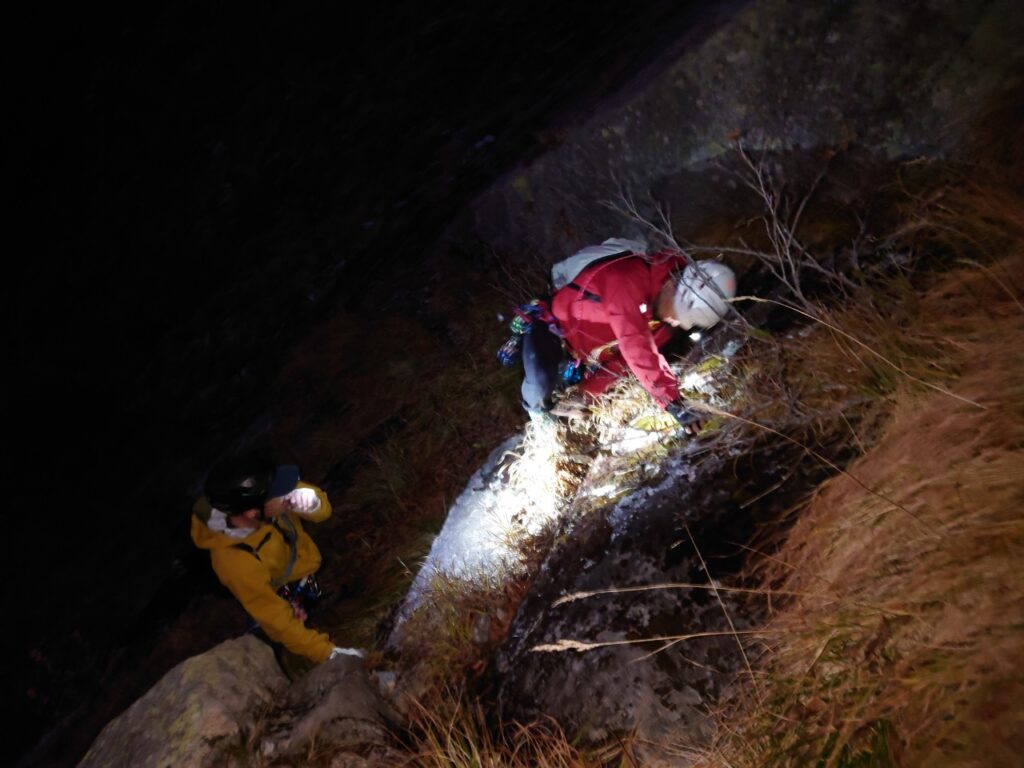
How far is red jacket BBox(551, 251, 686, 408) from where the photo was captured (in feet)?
12.2

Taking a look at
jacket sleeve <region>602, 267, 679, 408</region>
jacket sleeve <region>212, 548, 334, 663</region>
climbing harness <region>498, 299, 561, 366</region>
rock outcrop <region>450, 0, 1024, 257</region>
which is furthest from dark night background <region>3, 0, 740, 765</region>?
jacket sleeve <region>602, 267, 679, 408</region>

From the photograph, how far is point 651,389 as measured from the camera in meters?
3.65

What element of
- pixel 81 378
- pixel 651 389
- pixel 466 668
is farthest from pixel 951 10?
pixel 81 378

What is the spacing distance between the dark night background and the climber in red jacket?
1.93 metres

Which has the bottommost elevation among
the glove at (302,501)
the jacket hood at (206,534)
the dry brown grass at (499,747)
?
the dry brown grass at (499,747)

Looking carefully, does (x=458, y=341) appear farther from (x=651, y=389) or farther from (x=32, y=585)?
(x=32, y=585)

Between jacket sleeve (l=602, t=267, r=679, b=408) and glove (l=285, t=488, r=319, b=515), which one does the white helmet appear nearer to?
jacket sleeve (l=602, t=267, r=679, b=408)

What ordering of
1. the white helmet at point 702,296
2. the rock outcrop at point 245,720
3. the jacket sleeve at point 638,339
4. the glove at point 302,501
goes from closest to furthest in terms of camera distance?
the rock outcrop at point 245,720, the jacket sleeve at point 638,339, the white helmet at point 702,296, the glove at point 302,501

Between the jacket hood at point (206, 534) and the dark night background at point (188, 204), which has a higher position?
the dark night background at point (188, 204)

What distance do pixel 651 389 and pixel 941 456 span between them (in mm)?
2040

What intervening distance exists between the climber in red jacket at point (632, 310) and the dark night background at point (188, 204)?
6.33 ft

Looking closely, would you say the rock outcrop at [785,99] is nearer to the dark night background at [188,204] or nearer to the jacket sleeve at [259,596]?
the dark night background at [188,204]

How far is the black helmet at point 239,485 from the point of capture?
10.9 feet

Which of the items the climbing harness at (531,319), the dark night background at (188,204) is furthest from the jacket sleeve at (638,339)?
the dark night background at (188,204)
